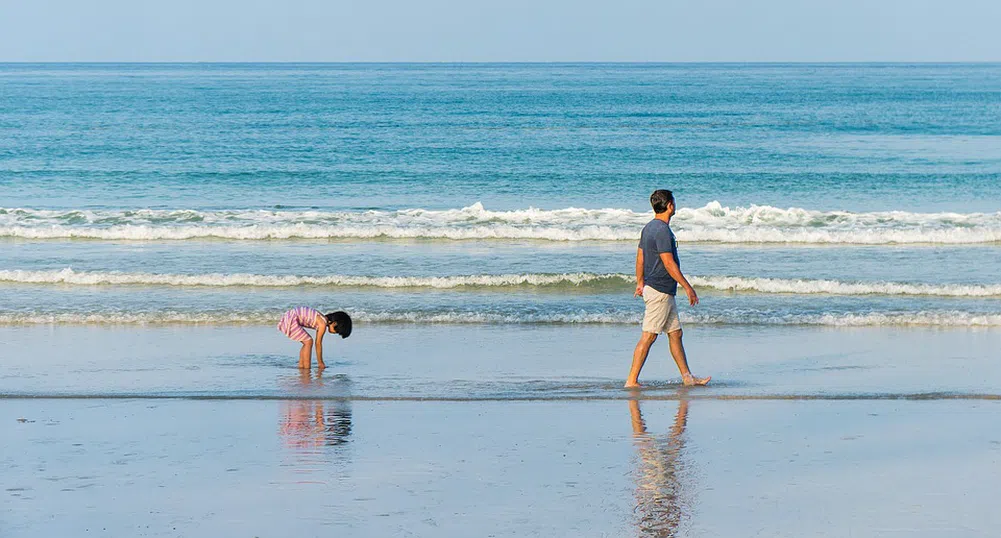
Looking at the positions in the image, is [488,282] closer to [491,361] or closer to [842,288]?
[842,288]

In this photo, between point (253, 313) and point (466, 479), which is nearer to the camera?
point (466, 479)

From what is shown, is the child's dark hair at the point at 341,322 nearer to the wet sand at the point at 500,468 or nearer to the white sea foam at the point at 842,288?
the wet sand at the point at 500,468

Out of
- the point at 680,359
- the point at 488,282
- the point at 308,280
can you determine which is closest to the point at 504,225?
the point at 488,282

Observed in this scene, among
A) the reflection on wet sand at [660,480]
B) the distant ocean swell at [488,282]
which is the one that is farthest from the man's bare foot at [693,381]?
the distant ocean swell at [488,282]

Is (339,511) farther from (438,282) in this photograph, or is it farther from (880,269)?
(880,269)

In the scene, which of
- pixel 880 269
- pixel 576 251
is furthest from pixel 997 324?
pixel 576 251

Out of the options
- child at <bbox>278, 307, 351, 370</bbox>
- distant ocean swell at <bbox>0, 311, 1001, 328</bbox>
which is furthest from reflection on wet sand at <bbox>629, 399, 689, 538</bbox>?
distant ocean swell at <bbox>0, 311, 1001, 328</bbox>

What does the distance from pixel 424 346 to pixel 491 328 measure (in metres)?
1.11

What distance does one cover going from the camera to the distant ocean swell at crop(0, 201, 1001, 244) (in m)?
19.0

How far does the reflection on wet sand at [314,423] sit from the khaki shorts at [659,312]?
235cm

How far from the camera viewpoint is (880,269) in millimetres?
15898

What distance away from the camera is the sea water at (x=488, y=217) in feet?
44.5

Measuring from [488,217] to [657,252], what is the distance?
1314 centimetres

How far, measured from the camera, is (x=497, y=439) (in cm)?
728
